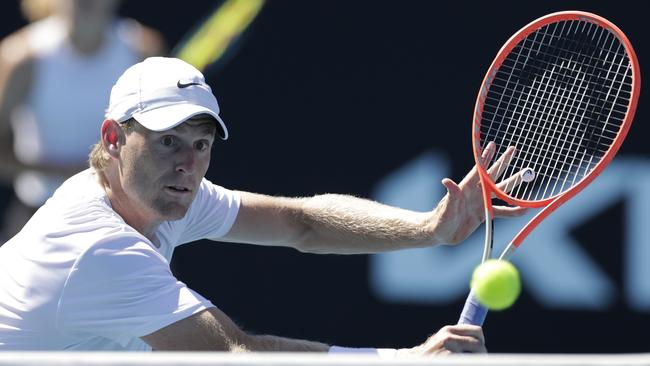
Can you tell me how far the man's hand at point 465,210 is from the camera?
4.29 m

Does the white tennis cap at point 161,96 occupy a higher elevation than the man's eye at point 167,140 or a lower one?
higher

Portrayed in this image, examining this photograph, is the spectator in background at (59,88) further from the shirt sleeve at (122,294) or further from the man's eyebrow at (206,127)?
the shirt sleeve at (122,294)

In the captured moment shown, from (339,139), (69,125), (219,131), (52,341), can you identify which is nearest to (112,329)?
(52,341)

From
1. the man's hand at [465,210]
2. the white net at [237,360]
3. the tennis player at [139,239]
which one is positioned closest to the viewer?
the white net at [237,360]

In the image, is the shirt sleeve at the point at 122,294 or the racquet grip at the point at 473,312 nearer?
the shirt sleeve at the point at 122,294

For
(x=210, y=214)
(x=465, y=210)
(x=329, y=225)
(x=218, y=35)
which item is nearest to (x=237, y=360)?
(x=465, y=210)

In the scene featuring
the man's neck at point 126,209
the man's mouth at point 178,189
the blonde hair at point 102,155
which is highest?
the blonde hair at point 102,155

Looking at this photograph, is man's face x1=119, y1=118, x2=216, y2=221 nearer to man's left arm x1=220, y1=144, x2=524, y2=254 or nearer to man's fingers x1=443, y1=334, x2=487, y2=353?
man's left arm x1=220, y1=144, x2=524, y2=254

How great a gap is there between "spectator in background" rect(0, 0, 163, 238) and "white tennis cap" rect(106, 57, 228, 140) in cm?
218

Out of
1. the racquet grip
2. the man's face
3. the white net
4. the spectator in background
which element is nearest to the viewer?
the white net

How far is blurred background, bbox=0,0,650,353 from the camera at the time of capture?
6617 millimetres

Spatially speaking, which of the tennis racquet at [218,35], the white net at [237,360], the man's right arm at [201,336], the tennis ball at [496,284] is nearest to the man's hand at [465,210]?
the tennis ball at [496,284]

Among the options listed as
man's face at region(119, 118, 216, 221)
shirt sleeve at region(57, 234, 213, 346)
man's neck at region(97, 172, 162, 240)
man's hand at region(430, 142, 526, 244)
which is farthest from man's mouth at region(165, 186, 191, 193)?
man's hand at region(430, 142, 526, 244)

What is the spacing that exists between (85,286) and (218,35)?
9.79 feet
